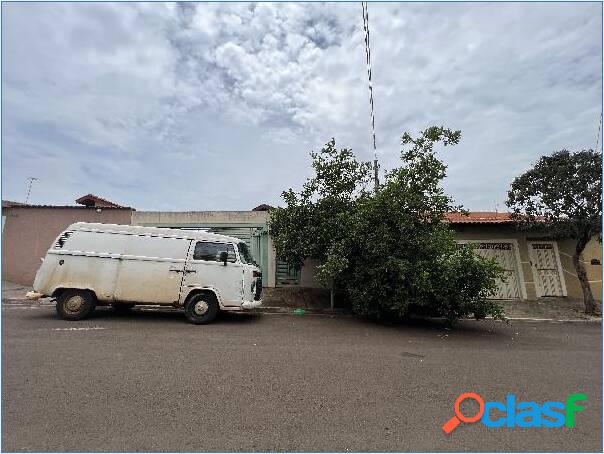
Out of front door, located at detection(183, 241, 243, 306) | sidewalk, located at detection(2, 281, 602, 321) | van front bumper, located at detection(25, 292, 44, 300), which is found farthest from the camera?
sidewalk, located at detection(2, 281, 602, 321)

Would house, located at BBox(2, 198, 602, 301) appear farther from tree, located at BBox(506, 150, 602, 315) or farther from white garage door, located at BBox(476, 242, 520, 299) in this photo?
tree, located at BBox(506, 150, 602, 315)

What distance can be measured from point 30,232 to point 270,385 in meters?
14.3

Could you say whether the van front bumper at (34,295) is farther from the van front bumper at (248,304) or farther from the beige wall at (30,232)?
the beige wall at (30,232)

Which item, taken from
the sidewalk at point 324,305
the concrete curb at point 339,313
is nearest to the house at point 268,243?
the sidewalk at point 324,305

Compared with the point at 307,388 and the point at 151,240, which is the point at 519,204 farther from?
the point at 151,240

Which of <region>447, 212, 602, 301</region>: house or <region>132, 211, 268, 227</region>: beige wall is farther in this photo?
<region>447, 212, 602, 301</region>: house

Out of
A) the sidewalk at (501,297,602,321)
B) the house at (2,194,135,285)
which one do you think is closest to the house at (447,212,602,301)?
the sidewalk at (501,297,602,321)

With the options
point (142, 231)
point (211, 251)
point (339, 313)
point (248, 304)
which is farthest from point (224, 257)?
point (339, 313)

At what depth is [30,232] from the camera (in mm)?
13594

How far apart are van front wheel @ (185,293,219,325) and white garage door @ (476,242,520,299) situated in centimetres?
1145

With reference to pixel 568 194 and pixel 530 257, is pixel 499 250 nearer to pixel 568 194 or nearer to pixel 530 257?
pixel 530 257

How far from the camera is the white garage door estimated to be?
14.0 metres

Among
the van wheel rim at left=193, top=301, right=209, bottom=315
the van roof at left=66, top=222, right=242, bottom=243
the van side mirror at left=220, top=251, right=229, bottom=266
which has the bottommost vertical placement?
the van wheel rim at left=193, top=301, right=209, bottom=315

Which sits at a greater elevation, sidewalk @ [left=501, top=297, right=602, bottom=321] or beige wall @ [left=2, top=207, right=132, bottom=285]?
beige wall @ [left=2, top=207, right=132, bottom=285]
